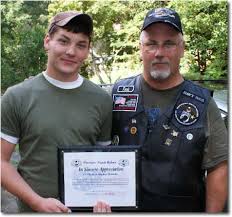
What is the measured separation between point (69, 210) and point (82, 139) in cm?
30

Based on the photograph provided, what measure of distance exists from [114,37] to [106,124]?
3728 millimetres

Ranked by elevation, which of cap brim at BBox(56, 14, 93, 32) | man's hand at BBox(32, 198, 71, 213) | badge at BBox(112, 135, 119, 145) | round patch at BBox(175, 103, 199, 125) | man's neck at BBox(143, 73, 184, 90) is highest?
cap brim at BBox(56, 14, 93, 32)

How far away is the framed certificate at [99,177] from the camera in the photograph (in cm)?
167

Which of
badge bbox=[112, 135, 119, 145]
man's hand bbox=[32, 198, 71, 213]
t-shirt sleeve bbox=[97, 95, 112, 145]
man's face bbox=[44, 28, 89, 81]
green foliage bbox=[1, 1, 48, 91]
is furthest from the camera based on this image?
green foliage bbox=[1, 1, 48, 91]

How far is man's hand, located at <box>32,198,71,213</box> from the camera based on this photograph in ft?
5.39

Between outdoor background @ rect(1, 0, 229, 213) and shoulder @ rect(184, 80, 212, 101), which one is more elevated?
outdoor background @ rect(1, 0, 229, 213)

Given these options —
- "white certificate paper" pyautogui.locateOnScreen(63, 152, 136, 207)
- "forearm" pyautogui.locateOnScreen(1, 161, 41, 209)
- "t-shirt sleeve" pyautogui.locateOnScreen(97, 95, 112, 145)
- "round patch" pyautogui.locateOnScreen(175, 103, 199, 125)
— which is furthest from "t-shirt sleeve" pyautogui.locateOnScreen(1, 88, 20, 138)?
"round patch" pyautogui.locateOnScreen(175, 103, 199, 125)

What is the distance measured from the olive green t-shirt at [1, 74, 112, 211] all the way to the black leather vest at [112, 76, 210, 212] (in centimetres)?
23

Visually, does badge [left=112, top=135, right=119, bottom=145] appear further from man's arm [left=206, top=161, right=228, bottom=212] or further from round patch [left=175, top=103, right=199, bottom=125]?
man's arm [left=206, top=161, right=228, bottom=212]

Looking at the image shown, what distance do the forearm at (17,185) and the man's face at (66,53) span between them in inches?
17.6

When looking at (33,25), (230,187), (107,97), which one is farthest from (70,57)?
(33,25)

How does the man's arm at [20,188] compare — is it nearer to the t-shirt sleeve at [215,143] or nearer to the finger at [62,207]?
the finger at [62,207]

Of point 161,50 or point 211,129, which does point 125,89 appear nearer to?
point 161,50

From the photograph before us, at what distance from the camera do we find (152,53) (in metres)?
1.91
